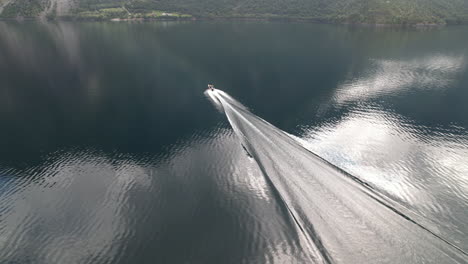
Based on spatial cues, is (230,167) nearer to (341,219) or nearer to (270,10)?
(341,219)

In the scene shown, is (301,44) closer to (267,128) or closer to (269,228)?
(267,128)

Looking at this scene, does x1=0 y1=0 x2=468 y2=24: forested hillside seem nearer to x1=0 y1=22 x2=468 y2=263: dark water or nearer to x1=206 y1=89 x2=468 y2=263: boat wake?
x1=0 y1=22 x2=468 y2=263: dark water

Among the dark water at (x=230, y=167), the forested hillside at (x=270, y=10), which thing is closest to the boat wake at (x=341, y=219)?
the dark water at (x=230, y=167)

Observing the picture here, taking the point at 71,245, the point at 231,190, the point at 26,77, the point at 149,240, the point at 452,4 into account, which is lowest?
the point at 26,77

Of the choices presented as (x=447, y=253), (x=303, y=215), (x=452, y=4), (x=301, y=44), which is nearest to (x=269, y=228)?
(x=303, y=215)

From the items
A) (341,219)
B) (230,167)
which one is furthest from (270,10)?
(341,219)

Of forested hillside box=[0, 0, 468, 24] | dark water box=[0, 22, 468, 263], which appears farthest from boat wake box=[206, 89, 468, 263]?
forested hillside box=[0, 0, 468, 24]

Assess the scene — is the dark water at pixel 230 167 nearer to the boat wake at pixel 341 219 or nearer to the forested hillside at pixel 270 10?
the boat wake at pixel 341 219
